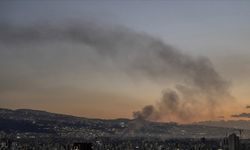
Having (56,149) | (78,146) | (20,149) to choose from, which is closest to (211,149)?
(56,149)

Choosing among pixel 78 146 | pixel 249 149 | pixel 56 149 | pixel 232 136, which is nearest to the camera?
pixel 78 146

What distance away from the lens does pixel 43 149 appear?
635ft

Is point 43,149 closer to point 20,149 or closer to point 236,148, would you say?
point 20,149

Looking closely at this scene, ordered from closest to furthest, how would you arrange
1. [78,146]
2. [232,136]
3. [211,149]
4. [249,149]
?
[78,146]
[232,136]
[249,149]
[211,149]

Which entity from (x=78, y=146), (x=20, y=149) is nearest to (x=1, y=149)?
(x=20, y=149)

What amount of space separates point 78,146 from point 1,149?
11188 cm

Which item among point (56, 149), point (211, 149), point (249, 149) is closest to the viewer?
point (249, 149)

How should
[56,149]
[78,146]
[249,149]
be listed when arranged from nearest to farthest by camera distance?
1. [78,146]
2. [249,149]
3. [56,149]

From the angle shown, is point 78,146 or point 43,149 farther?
point 43,149

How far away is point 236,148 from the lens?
4584 inches

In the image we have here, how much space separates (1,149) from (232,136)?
87700 mm

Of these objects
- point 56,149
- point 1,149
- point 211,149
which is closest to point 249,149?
point 211,149

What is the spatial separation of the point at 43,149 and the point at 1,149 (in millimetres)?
30352

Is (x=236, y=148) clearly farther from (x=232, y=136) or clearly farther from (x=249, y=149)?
(x=249, y=149)
